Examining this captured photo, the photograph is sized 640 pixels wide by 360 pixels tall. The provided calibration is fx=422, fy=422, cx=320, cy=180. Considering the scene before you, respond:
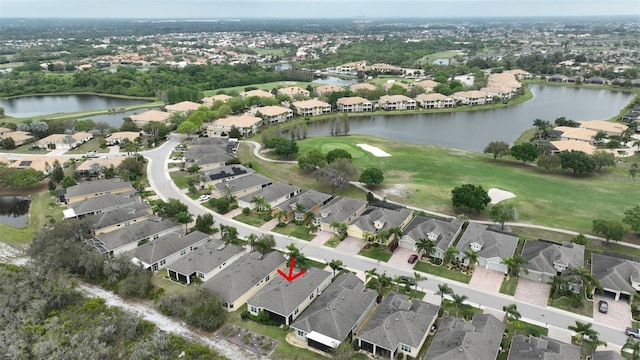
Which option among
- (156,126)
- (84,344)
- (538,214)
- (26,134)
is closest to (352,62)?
(156,126)

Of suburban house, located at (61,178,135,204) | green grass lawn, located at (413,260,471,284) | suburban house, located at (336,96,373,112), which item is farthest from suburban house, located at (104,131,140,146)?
green grass lawn, located at (413,260,471,284)

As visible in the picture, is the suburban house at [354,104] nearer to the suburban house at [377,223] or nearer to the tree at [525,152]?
the tree at [525,152]

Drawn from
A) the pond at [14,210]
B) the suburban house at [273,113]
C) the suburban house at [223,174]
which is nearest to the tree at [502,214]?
the suburban house at [223,174]

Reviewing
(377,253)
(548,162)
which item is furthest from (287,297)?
(548,162)

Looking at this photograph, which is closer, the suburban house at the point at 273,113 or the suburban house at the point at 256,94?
the suburban house at the point at 273,113

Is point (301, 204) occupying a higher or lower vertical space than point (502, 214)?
lower

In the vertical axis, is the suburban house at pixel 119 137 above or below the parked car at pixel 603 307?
above

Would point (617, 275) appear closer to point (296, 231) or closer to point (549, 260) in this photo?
point (549, 260)
